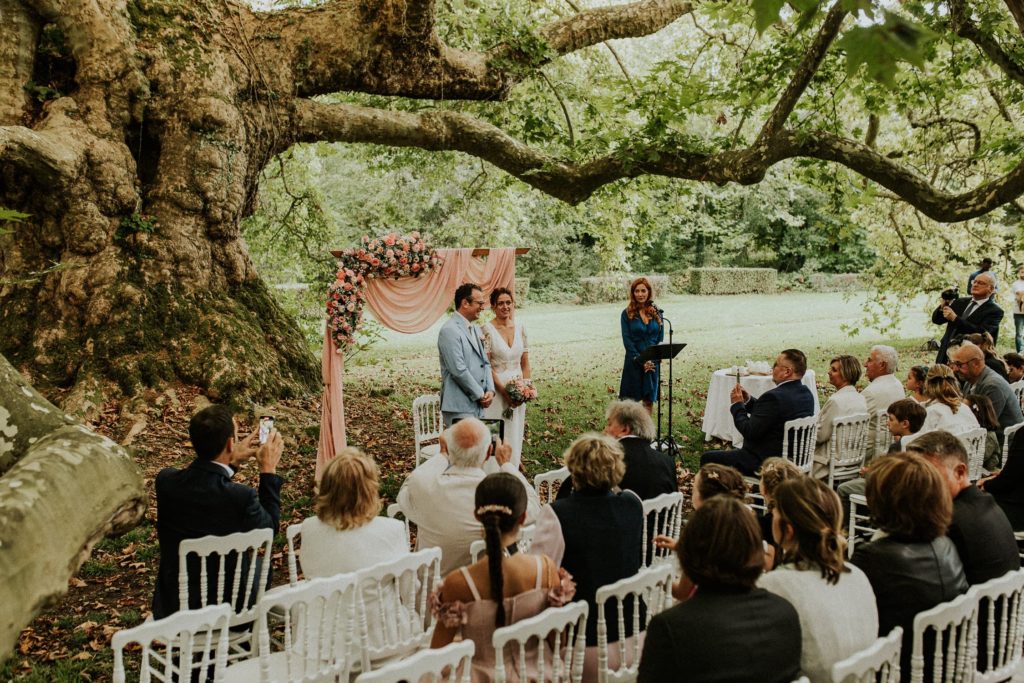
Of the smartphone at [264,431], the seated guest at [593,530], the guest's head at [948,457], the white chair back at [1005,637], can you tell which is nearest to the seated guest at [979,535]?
the guest's head at [948,457]

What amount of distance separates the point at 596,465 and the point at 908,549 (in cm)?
122

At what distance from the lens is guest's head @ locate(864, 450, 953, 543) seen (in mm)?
2812

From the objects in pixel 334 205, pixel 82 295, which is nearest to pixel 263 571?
pixel 82 295

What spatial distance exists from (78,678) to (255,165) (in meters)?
6.95

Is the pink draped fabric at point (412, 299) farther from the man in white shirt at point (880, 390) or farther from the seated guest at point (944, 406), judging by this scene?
the seated guest at point (944, 406)

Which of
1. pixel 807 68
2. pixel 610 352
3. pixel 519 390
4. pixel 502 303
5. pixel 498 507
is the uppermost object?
pixel 807 68

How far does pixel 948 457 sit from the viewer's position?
3535 mm

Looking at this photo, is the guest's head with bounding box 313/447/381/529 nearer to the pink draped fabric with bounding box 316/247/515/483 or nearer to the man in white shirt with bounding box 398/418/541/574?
the man in white shirt with bounding box 398/418/541/574

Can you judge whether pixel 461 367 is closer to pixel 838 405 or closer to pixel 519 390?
pixel 519 390

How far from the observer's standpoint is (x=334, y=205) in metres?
27.2

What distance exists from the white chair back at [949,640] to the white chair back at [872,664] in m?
0.16

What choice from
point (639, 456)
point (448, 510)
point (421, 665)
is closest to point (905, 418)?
point (639, 456)

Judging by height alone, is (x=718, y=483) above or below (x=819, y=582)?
above

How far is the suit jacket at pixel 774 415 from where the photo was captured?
18.7 ft
